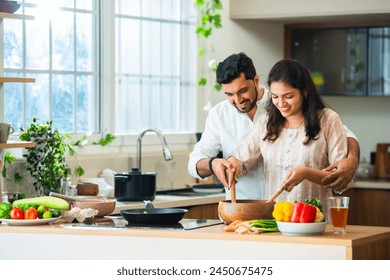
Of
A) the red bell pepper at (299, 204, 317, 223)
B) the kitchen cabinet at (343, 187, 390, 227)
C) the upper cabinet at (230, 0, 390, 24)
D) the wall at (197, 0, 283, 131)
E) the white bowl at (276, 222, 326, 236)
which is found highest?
the upper cabinet at (230, 0, 390, 24)

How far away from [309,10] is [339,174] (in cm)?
292

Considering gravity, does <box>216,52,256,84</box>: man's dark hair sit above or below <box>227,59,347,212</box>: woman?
above

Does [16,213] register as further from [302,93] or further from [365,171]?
[365,171]

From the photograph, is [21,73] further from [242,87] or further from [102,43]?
[242,87]

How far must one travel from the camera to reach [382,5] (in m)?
6.49

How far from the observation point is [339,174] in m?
4.07

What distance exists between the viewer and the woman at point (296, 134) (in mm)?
4090

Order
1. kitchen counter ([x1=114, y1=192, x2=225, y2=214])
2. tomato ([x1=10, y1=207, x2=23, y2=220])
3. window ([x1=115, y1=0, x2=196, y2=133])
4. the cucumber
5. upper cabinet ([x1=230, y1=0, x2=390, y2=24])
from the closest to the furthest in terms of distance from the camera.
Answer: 1. tomato ([x1=10, y1=207, x2=23, y2=220])
2. the cucumber
3. kitchen counter ([x1=114, y1=192, x2=225, y2=214])
4. window ([x1=115, y1=0, x2=196, y2=133])
5. upper cabinet ([x1=230, y1=0, x2=390, y2=24])

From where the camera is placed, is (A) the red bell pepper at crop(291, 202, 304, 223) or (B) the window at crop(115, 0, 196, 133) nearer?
(A) the red bell pepper at crop(291, 202, 304, 223)

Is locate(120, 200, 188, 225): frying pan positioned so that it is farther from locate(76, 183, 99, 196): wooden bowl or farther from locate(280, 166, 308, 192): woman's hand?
locate(76, 183, 99, 196): wooden bowl

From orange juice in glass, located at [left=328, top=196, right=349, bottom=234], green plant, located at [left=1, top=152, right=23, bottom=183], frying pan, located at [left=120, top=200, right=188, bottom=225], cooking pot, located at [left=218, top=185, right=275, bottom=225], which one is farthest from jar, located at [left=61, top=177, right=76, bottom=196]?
orange juice in glass, located at [left=328, top=196, right=349, bottom=234]

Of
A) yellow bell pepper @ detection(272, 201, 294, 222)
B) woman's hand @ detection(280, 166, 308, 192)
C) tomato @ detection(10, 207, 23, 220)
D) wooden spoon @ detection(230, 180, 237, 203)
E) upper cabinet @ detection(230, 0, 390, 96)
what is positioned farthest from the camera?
upper cabinet @ detection(230, 0, 390, 96)

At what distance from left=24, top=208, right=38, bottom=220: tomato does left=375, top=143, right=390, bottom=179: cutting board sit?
3643mm

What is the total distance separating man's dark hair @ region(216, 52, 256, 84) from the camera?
171 inches
